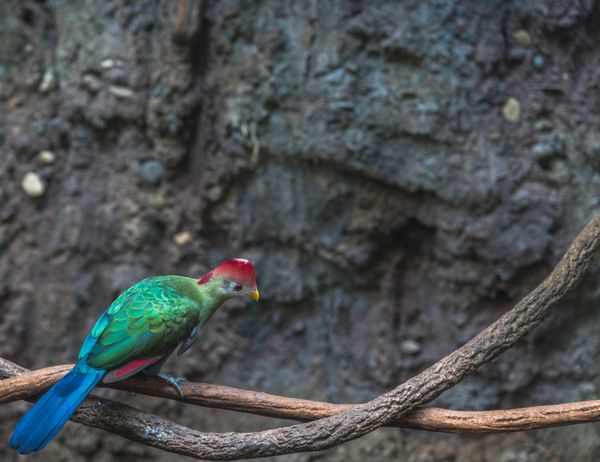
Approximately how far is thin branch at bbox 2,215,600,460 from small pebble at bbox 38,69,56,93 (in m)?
1.61

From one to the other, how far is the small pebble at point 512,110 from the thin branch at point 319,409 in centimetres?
122

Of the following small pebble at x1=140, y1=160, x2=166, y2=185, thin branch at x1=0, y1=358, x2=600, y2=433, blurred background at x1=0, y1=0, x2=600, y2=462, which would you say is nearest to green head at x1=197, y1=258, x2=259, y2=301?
thin branch at x1=0, y1=358, x2=600, y2=433

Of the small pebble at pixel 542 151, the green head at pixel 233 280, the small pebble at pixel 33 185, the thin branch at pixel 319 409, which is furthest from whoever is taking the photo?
the small pebble at pixel 33 185

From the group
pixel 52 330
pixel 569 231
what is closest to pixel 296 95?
pixel 569 231

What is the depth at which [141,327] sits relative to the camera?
66.1 inches

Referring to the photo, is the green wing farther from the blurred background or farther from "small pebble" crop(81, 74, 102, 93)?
"small pebble" crop(81, 74, 102, 93)

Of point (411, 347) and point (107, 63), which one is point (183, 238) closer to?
point (107, 63)

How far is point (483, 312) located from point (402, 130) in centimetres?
73

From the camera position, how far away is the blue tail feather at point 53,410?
5.01 feet

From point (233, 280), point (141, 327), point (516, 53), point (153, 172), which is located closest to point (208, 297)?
point (233, 280)

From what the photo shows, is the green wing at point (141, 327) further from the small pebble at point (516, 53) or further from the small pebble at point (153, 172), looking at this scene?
the small pebble at point (516, 53)

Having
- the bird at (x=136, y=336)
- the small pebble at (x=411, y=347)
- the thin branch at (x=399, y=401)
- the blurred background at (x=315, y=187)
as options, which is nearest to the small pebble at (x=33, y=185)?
the blurred background at (x=315, y=187)

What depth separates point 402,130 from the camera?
8.34ft

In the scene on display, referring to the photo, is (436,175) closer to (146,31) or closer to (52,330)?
(146,31)
